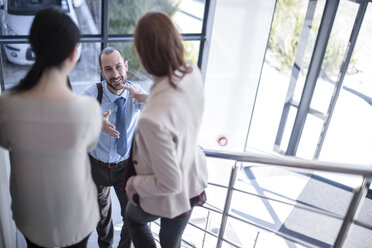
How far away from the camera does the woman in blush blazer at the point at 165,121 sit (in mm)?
1311

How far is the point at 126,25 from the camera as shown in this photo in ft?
15.5

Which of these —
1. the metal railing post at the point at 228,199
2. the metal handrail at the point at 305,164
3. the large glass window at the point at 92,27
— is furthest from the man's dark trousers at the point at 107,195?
the large glass window at the point at 92,27

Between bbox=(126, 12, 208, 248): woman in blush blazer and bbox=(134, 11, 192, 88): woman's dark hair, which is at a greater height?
bbox=(134, 11, 192, 88): woman's dark hair

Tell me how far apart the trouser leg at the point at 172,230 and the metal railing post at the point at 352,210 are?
0.72 m

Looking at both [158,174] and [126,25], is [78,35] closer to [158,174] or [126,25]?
[158,174]

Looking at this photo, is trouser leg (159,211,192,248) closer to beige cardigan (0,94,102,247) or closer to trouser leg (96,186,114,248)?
beige cardigan (0,94,102,247)

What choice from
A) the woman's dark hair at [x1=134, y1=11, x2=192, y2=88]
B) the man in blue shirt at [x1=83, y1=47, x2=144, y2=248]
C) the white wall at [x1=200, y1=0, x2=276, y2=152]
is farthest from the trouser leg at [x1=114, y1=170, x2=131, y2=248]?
the white wall at [x1=200, y1=0, x2=276, y2=152]

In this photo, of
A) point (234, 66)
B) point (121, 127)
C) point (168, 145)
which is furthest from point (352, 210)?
point (234, 66)

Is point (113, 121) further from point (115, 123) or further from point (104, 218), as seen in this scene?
point (104, 218)

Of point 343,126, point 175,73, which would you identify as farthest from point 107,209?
point 343,126

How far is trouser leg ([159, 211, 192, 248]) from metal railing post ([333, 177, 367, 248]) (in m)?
0.72

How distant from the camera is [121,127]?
2.39 meters

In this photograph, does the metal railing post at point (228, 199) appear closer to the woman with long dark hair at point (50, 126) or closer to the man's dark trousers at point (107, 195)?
the man's dark trousers at point (107, 195)

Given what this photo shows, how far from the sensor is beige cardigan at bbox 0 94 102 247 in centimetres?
125
